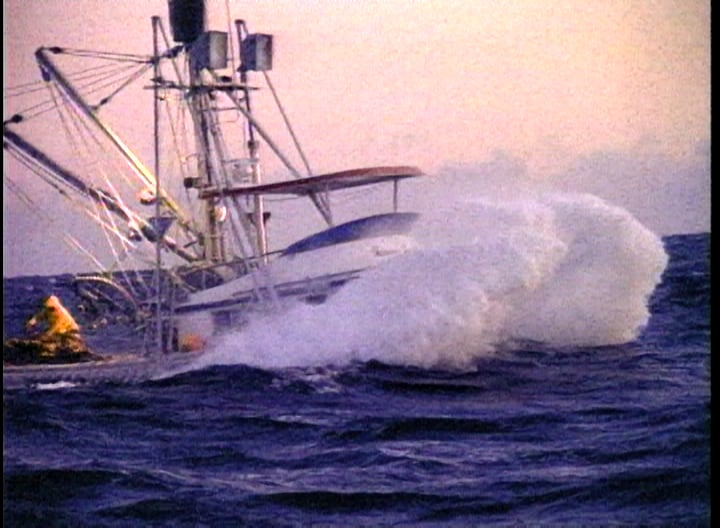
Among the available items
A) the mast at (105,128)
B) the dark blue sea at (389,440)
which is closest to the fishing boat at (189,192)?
the mast at (105,128)

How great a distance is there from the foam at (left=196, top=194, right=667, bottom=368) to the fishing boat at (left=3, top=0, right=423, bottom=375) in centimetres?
7

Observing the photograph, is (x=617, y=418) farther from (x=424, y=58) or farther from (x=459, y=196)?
(x=424, y=58)

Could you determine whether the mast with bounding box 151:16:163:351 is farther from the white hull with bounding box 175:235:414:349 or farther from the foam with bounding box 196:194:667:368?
the foam with bounding box 196:194:667:368

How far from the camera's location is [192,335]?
359 cm

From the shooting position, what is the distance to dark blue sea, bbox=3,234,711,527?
335 cm

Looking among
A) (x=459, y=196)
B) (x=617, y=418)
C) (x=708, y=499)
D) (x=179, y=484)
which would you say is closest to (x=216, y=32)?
(x=459, y=196)

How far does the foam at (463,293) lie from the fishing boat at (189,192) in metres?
0.07

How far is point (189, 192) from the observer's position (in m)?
3.59

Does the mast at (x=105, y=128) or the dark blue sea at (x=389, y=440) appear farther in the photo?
the mast at (x=105, y=128)

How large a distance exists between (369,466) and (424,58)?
131cm

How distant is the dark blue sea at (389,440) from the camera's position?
335cm

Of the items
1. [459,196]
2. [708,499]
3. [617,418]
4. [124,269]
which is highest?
[459,196]

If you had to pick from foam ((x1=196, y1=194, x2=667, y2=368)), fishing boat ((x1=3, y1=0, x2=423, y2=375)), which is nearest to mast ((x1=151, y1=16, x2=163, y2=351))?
fishing boat ((x1=3, y1=0, x2=423, y2=375))

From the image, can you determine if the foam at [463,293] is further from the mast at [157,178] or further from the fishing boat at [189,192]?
the mast at [157,178]
